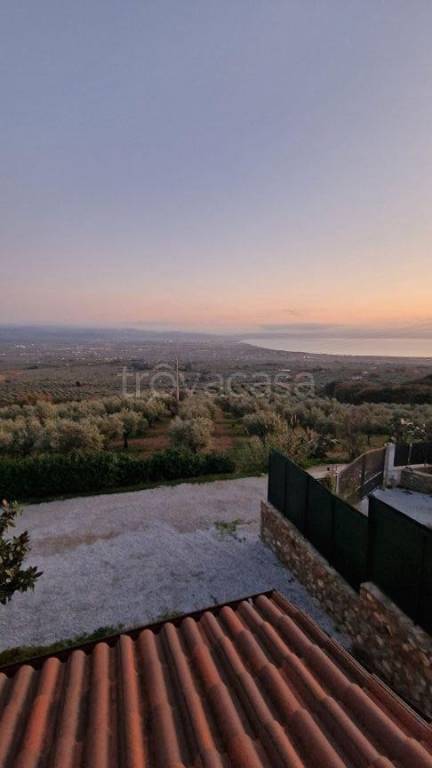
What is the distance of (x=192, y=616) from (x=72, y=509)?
A: 673 centimetres

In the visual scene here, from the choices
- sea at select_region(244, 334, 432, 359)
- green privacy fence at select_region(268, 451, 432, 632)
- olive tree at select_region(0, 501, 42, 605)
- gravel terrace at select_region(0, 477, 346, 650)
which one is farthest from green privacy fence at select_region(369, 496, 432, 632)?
sea at select_region(244, 334, 432, 359)

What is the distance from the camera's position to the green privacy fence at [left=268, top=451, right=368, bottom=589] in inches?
198

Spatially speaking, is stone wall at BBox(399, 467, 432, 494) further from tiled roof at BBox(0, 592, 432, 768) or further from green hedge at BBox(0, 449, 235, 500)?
tiled roof at BBox(0, 592, 432, 768)

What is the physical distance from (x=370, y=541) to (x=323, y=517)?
111 centimetres

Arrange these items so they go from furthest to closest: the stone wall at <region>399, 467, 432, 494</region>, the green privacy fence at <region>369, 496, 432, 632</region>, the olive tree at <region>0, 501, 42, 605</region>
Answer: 1. the stone wall at <region>399, 467, 432, 494</region>
2. the olive tree at <region>0, 501, 42, 605</region>
3. the green privacy fence at <region>369, 496, 432, 632</region>

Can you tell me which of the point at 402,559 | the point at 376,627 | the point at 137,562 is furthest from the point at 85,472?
the point at 402,559

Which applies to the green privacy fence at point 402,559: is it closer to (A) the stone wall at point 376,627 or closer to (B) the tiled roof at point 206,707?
(A) the stone wall at point 376,627

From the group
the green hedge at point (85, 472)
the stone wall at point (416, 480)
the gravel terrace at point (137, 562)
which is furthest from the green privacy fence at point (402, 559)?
the green hedge at point (85, 472)

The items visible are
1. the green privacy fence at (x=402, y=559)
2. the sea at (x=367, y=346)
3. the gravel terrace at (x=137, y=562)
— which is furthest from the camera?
the sea at (x=367, y=346)

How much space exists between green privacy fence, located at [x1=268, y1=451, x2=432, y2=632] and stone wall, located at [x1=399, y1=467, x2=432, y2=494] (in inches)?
201

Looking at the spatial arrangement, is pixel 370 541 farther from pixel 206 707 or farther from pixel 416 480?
pixel 416 480

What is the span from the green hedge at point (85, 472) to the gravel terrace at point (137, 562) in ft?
1.78

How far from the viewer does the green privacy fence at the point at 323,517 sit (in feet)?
16.5

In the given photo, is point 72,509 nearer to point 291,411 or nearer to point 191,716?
point 191,716
